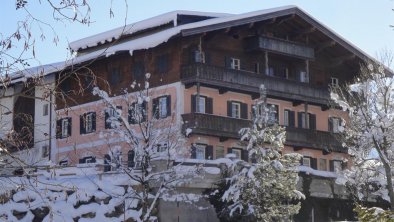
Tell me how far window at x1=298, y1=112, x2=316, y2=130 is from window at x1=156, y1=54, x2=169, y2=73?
30.1ft

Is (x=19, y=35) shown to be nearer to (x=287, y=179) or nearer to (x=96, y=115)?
(x=287, y=179)

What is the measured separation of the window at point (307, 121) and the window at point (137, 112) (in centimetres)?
1042

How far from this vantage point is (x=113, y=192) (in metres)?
25.6

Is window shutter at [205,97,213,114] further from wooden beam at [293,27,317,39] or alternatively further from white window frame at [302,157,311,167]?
white window frame at [302,157,311,167]


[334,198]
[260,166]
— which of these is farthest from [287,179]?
[334,198]

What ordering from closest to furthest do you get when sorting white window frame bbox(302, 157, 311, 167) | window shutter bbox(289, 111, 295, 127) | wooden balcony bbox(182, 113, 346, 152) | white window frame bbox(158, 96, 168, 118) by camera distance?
wooden balcony bbox(182, 113, 346, 152), white window frame bbox(158, 96, 168, 118), window shutter bbox(289, 111, 295, 127), white window frame bbox(302, 157, 311, 167)

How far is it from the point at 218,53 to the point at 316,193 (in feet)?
30.3

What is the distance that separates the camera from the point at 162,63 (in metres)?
34.0

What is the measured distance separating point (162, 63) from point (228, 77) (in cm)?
346

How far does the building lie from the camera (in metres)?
32.3

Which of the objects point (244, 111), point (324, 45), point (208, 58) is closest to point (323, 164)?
point (324, 45)

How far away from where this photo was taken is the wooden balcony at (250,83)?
106 ft

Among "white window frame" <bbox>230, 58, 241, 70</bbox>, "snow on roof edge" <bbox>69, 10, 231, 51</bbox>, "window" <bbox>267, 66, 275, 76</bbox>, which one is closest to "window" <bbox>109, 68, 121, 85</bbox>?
"snow on roof edge" <bbox>69, 10, 231, 51</bbox>

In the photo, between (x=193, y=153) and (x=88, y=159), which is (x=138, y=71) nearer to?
(x=88, y=159)
